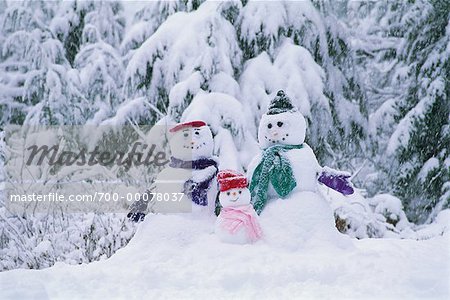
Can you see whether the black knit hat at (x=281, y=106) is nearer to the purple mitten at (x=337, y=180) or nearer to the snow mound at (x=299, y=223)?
the purple mitten at (x=337, y=180)

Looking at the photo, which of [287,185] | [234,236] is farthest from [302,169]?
[234,236]

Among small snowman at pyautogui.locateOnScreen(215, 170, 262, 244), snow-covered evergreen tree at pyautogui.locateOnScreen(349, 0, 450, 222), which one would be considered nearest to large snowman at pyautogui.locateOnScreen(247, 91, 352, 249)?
small snowman at pyautogui.locateOnScreen(215, 170, 262, 244)

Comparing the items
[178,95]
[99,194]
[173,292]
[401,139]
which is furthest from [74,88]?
[173,292]

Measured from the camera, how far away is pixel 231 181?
3379mm

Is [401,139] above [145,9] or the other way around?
the other way around

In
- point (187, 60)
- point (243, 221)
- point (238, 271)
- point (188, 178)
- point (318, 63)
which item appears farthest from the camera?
point (318, 63)

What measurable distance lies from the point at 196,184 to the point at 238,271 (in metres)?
0.95

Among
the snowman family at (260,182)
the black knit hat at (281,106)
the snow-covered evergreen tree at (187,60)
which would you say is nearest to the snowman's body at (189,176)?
the snowman family at (260,182)

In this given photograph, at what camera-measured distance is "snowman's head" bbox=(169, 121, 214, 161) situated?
380 centimetres

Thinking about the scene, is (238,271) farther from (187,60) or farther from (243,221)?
(187,60)

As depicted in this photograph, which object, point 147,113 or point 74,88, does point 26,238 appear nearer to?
point 147,113

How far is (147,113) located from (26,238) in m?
2.89

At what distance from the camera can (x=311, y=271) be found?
9.30ft

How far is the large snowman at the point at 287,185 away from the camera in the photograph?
334cm
